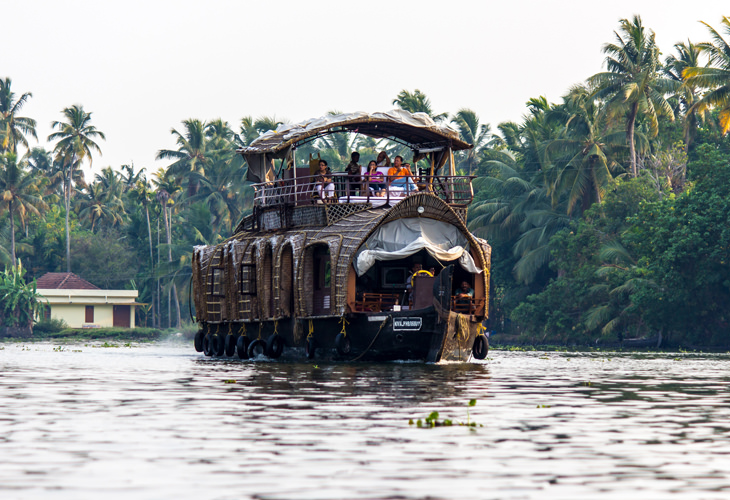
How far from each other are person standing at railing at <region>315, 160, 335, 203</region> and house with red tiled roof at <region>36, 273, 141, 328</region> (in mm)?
50092

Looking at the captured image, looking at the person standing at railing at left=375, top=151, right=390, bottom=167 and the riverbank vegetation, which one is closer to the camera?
the person standing at railing at left=375, top=151, right=390, bottom=167

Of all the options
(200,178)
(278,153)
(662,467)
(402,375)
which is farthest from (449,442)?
(200,178)

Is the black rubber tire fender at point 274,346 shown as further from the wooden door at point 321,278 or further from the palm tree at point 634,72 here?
the palm tree at point 634,72

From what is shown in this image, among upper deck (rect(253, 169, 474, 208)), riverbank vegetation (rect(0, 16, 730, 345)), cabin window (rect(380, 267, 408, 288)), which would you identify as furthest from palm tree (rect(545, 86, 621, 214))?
cabin window (rect(380, 267, 408, 288))

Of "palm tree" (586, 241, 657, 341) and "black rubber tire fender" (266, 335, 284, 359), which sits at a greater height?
"palm tree" (586, 241, 657, 341)

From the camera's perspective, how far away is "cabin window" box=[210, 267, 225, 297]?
29.4 metres

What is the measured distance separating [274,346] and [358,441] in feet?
54.2

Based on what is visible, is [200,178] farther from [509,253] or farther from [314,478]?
[314,478]

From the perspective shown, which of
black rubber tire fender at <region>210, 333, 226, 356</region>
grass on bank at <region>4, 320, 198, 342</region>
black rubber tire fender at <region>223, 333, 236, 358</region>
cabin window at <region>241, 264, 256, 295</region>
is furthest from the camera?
grass on bank at <region>4, 320, 198, 342</region>

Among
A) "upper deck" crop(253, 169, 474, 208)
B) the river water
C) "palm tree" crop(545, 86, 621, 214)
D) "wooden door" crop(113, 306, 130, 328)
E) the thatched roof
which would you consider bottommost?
the river water

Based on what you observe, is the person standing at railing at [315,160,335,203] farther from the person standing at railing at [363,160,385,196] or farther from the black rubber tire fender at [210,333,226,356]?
the black rubber tire fender at [210,333,226,356]

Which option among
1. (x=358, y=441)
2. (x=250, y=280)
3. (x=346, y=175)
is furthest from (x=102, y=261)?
(x=358, y=441)

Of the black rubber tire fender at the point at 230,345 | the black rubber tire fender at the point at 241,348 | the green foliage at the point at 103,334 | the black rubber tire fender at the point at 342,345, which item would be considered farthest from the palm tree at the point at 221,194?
the black rubber tire fender at the point at 342,345

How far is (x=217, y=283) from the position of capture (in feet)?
98.7
